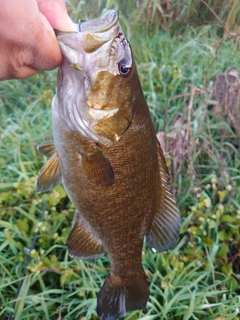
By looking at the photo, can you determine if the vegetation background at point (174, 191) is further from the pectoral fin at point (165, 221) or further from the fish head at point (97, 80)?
the fish head at point (97, 80)

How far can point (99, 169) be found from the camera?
1.15 metres

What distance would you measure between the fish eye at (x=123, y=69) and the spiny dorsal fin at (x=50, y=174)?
1.25 ft

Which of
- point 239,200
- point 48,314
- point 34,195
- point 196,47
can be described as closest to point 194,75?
point 196,47

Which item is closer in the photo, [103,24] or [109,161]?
[103,24]

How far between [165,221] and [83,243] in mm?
340

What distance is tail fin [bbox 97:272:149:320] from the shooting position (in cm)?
148

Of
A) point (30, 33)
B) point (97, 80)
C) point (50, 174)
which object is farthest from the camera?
point (50, 174)

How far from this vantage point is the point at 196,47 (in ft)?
10.9

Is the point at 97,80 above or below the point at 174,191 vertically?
above

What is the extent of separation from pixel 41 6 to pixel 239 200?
1.84 meters

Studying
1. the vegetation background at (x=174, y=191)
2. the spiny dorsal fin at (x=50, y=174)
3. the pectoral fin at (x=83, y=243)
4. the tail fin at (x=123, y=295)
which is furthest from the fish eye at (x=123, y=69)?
the vegetation background at (x=174, y=191)

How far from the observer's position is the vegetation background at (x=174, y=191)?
73.8 inches

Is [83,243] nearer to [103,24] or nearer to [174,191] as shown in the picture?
[103,24]

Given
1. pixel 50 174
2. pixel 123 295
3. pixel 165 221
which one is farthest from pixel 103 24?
pixel 123 295
